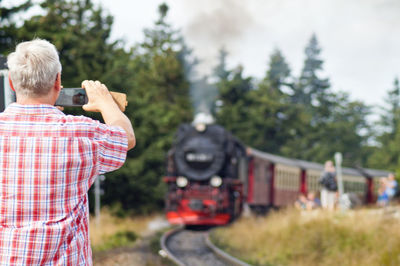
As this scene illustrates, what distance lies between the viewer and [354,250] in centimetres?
902

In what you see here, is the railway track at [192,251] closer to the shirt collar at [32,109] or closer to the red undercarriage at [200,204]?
the red undercarriage at [200,204]

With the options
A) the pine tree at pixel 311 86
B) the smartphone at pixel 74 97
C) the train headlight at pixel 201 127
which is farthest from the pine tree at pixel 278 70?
the smartphone at pixel 74 97

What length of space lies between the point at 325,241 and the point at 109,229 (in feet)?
22.7

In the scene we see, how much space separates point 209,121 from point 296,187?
25.9 ft

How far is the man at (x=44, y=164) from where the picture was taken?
190cm

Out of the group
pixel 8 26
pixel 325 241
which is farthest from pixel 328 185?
pixel 8 26

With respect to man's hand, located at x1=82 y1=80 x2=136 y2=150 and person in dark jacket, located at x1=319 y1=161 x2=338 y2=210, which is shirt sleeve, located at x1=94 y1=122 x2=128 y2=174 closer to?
man's hand, located at x1=82 y1=80 x2=136 y2=150

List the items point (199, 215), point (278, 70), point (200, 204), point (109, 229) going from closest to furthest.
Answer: point (109, 229) → point (200, 204) → point (199, 215) → point (278, 70)

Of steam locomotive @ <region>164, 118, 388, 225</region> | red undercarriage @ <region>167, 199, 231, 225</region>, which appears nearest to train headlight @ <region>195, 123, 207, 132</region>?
steam locomotive @ <region>164, 118, 388, 225</region>

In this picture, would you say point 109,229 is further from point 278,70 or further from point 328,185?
point 278,70

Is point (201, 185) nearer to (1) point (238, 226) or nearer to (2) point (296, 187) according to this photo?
(1) point (238, 226)

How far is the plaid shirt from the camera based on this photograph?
189 cm

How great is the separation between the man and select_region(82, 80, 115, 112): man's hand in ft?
0.45

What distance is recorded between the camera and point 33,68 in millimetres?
1974
